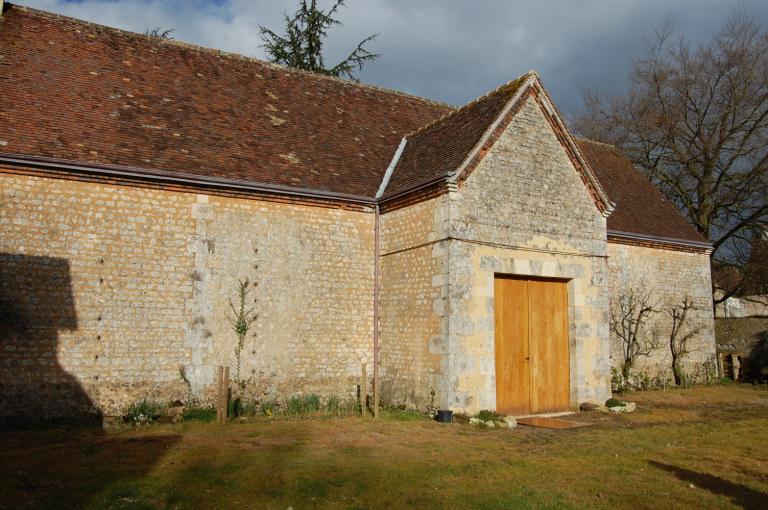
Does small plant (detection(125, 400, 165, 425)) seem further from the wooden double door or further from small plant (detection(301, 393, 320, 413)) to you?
the wooden double door

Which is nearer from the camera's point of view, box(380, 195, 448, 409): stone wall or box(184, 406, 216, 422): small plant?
box(184, 406, 216, 422): small plant

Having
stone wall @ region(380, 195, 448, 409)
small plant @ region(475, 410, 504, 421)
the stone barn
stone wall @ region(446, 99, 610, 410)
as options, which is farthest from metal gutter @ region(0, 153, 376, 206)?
small plant @ region(475, 410, 504, 421)

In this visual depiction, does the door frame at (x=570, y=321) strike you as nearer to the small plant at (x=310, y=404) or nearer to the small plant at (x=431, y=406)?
the small plant at (x=431, y=406)

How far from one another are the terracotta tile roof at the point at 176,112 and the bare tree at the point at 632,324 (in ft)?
23.6

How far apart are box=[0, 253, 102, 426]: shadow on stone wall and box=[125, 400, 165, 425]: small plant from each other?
51 cm

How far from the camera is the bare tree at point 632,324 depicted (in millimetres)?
15977

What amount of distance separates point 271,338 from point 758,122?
20.8 meters

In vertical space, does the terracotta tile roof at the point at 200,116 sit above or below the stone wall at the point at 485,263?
above

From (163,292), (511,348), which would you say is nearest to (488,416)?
(511,348)

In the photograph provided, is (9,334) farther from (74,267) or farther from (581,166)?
(581,166)

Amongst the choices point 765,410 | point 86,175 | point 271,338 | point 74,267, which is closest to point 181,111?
point 86,175

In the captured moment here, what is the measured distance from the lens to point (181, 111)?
12.7m

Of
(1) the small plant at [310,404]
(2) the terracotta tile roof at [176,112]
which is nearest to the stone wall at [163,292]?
(1) the small plant at [310,404]

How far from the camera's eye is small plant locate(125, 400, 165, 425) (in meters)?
9.91
